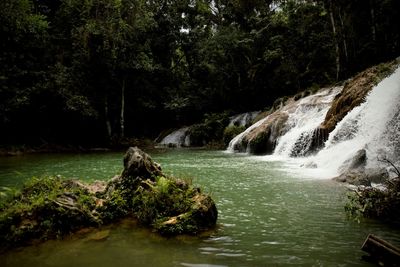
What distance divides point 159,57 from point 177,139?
1065 cm

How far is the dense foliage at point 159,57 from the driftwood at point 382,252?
2158 cm

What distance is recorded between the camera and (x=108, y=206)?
707 centimetres

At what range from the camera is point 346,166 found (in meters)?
11.9

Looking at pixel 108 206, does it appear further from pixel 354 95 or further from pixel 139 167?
pixel 354 95

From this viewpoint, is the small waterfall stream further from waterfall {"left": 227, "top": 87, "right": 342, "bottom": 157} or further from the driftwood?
the driftwood

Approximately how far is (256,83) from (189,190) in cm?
2814

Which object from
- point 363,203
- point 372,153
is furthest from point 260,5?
point 363,203

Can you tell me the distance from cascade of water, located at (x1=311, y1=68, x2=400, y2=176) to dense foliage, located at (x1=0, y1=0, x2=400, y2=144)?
11845 millimetres

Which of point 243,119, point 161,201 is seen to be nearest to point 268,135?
point 243,119

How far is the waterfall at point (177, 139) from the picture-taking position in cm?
3311

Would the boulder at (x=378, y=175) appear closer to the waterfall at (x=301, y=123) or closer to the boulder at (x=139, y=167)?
the boulder at (x=139, y=167)

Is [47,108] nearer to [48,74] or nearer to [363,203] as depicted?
[48,74]

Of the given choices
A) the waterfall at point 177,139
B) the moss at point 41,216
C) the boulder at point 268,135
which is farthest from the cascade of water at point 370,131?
the waterfall at point 177,139

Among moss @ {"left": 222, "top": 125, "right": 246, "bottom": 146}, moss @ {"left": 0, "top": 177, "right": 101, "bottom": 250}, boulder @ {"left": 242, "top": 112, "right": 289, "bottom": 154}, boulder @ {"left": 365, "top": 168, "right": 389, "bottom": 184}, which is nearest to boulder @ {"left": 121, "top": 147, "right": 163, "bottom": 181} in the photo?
moss @ {"left": 0, "top": 177, "right": 101, "bottom": 250}
